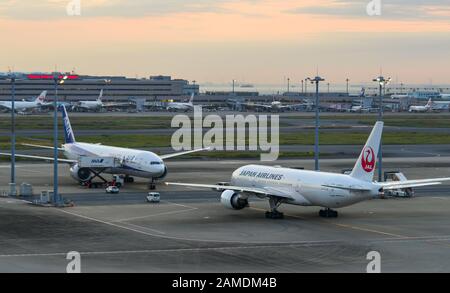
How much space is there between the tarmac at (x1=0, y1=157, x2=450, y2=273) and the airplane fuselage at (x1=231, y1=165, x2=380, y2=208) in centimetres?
178

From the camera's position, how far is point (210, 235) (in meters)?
64.0

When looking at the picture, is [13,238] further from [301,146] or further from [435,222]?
[301,146]

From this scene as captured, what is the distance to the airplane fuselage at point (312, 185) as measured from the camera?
68125 mm

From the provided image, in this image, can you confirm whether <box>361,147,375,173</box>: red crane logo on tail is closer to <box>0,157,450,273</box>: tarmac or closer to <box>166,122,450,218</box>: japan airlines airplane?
<box>166,122,450,218</box>: japan airlines airplane

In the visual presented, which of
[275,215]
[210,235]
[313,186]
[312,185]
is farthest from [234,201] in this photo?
[210,235]

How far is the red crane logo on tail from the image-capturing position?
68.2 meters

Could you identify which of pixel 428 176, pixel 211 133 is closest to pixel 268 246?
pixel 428 176

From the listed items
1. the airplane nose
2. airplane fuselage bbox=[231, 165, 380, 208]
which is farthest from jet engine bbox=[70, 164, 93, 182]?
airplane fuselage bbox=[231, 165, 380, 208]

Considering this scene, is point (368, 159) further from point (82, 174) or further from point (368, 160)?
point (82, 174)

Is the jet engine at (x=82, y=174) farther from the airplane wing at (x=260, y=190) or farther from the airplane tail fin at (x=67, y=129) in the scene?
the airplane wing at (x=260, y=190)

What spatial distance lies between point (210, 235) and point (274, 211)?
10694 mm

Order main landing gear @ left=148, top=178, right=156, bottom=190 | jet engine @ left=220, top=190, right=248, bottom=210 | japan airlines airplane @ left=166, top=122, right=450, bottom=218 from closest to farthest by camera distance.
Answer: japan airlines airplane @ left=166, top=122, right=450, bottom=218, jet engine @ left=220, top=190, right=248, bottom=210, main landing gear @ left=148, top=178, right=156, bottom=190

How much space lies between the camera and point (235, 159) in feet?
429

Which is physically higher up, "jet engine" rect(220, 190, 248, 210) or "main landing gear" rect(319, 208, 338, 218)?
"jet engine" rect(220, 190, 248, 210)
